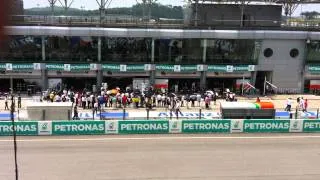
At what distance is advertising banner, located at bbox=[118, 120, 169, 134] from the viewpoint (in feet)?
95.6

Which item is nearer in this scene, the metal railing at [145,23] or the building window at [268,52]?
the metal railing at [145,23]

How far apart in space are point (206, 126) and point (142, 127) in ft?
13.6

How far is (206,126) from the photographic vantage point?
1177 inches

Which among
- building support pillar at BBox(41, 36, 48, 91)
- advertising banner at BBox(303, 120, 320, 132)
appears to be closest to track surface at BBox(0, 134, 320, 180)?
advertising banner at BBox(303, 120, 320, 132)

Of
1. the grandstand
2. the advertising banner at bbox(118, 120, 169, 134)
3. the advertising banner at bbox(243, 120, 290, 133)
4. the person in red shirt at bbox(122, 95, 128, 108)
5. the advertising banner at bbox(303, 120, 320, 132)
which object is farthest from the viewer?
the grandstand

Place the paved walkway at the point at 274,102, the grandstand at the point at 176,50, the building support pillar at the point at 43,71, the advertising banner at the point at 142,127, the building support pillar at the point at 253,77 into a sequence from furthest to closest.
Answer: the building support pillar at the point at 253,77 < the grandstand at the point at 176,50 < the building support pillar at the point at 43,71 < the paved walkway at the point at 274,102 < the advertising banner at the point at 142,127

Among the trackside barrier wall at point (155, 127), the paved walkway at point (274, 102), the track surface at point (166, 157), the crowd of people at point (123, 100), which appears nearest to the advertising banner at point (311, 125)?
the trackside barrier wall at point (155, 127)

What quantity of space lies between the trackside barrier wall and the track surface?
2.24ft

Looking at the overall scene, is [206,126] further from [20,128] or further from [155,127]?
[20,128]

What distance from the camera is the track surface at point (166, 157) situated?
21.0m

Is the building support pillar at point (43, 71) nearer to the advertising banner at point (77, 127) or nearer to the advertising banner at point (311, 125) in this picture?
the advertising banner at point (77, 127)

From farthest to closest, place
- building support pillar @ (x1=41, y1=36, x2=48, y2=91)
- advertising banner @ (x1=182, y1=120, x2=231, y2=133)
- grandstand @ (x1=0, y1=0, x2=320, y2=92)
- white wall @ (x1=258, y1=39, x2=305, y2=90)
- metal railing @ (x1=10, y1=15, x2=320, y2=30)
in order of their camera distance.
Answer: white wall @ (x1=258, y1=39, x2=305, y2=90), metal railing @ (x1=10, y1=15, x2=320, y2=30), grandstand @ (x1=0, y1=0, x2=320, y2=92), building support pillar @ (x1=41, y1=36, x2=48, y2=91), advertising banner @ (x1=182, y1=120, x2=231, y2=133)

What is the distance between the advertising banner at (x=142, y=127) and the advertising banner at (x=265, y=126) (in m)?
5.35

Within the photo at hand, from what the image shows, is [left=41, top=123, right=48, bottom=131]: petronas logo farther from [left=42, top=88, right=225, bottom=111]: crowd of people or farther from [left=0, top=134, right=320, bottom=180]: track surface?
[left=42, top=88, right=225, bottom=111]: crowd of people
